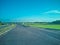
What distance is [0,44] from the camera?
12.5 meters

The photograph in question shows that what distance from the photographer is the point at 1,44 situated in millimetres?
12500

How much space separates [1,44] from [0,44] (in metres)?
0.08
